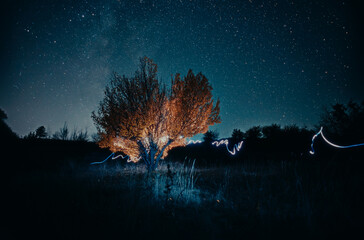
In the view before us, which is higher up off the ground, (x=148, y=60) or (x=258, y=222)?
(x=148, y=60)

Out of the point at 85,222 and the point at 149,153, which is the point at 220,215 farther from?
the point at 149,153

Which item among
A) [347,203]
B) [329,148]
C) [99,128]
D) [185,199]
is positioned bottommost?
[185,199]

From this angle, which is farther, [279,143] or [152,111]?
[279,143]

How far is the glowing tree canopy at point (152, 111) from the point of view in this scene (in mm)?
8539

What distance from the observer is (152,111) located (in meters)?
8.59

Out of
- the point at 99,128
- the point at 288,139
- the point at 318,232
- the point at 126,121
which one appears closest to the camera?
the point at 318,232

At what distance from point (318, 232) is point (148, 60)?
9943mm

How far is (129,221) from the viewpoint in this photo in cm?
230

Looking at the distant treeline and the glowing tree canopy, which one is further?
the distant treeline

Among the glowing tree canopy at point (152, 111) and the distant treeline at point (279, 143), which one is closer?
the glowing tree canopy at point (152, 111)

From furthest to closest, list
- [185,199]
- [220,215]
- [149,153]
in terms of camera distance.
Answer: [149,153] < [185,199] < [220,215]

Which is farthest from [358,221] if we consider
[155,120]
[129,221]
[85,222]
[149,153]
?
[149,153]

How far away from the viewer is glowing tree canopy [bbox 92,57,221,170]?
8539 mm

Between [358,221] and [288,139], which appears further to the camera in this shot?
[288,139]
